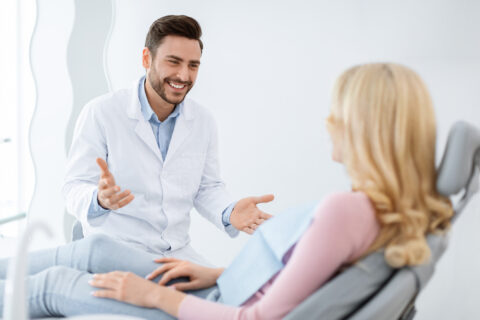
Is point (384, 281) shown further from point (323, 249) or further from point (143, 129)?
point (143, 129)

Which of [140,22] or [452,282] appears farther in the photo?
[140,22]

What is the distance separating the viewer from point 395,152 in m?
1.04

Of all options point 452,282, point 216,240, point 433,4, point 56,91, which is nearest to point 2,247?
point 56,91

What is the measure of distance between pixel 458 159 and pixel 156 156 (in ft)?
4.00

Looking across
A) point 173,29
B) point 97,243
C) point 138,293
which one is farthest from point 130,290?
point 173,29

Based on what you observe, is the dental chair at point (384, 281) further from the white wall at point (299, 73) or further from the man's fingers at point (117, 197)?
the white wall at point (299, 73)

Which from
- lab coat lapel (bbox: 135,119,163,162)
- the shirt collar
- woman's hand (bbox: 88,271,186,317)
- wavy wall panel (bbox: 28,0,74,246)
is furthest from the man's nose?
wavy wall panel (bbox: 28,0,74,246)

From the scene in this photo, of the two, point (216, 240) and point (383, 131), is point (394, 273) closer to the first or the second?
point (383, 131)

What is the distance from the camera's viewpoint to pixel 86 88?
2.91 metres

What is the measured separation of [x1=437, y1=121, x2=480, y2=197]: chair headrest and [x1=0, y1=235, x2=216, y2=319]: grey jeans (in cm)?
64

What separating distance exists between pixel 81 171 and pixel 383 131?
1.27m

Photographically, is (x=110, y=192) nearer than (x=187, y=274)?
No

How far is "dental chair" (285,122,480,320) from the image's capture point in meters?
1.01

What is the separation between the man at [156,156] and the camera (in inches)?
76.2
